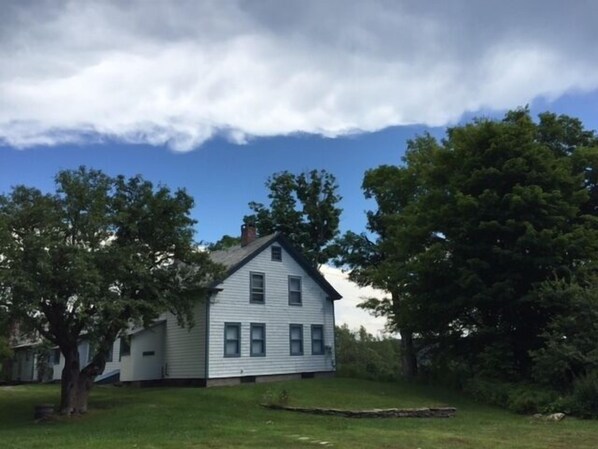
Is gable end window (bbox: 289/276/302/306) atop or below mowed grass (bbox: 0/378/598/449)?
atop

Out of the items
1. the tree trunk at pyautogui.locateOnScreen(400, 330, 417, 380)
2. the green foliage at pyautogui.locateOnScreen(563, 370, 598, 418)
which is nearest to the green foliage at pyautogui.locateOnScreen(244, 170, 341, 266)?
the tree trunk at pyautogui.locateOnScreen(400, 330, 417, 380)

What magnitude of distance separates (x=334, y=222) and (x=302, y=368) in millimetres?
16680

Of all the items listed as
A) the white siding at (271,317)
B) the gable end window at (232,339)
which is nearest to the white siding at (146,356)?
the gable end window at (232,339)

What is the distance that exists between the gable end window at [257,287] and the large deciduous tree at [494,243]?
6734 mm

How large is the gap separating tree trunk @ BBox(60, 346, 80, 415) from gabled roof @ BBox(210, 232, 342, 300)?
10.4 m

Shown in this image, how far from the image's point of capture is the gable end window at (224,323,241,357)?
3042 centimetres

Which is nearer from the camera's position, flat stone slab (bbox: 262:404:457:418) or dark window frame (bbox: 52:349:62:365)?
flat stone slab (bbox: 262:404:457:418)

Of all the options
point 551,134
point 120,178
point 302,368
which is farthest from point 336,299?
point 120,178

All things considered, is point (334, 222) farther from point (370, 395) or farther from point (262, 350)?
point (370, 395)

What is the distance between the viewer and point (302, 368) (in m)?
33.2

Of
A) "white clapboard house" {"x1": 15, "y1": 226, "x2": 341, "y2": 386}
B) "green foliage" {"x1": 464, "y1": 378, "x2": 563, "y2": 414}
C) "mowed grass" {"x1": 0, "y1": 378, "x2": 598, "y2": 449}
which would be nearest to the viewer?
"mowed grass" {"x1": 0, "y1": 378, "x2": 598, "y2": 449}

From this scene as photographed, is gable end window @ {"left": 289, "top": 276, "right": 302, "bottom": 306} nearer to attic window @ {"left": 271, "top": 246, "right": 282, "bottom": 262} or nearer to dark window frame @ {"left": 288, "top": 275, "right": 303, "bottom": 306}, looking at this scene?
dark window frame @ {"left": 288, "top": 275, "right": 303, "bottom": 306}

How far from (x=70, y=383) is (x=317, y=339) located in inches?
631

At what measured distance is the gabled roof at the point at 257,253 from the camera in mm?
31859
